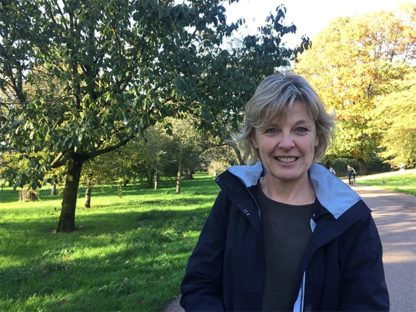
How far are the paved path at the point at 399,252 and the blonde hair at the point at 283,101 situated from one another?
4.02 m

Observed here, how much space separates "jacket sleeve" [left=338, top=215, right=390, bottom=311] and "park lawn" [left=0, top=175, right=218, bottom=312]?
4.00 meters

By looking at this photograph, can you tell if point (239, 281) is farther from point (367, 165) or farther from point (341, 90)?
point (367, 165)

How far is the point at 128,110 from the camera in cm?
852

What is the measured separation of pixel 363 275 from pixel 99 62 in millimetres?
8306

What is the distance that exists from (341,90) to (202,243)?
42.7m

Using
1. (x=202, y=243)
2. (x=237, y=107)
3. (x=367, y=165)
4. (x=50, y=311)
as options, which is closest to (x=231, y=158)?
(x=367, y=165)

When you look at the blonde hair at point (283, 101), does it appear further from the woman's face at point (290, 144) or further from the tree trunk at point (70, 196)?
the tree trunk at point (70, 196)

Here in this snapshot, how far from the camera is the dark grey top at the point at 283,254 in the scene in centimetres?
193

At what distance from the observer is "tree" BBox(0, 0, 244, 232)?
26.8 feet

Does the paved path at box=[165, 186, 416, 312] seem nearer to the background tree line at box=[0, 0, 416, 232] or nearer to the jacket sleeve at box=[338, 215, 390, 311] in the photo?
the background tree line at box=[0, 0, 416, 232]

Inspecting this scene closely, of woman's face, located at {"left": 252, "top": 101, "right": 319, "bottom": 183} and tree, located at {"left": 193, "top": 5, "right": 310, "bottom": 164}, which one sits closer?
woman's face, located at {"left": 252, "top": 101, "right": 319, "bottom": 183}

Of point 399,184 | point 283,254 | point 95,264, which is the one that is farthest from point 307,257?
point 399,184

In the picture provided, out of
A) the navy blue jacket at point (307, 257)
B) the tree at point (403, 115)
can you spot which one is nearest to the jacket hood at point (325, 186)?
the navy blue jacket at point (307, 257)

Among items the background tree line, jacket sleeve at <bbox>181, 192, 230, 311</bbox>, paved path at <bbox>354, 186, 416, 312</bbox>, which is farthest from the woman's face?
the background tree line
